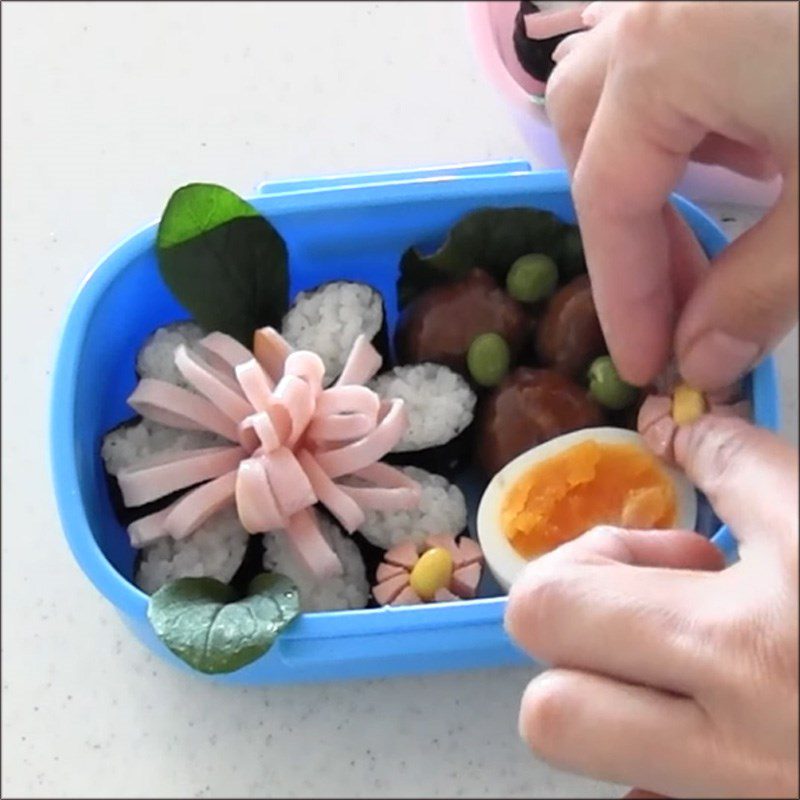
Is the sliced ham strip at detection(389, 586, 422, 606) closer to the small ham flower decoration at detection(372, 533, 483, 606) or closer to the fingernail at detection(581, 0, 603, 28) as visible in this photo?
the small ham flower decoration at detection(372, 533, 483, 606)

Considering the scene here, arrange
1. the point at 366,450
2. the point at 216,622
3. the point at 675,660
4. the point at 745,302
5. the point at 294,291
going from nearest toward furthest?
the point at 675,660 < the point at 745,302 < the point at 216,622 < the point at 366,450 < the point at 294,291

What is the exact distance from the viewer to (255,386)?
839mm

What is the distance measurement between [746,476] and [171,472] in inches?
15.0

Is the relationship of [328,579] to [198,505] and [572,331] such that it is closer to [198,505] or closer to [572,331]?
[198,505]

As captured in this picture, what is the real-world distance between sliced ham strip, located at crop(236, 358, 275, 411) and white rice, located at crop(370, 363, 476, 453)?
10 cm

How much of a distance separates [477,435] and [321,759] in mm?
241

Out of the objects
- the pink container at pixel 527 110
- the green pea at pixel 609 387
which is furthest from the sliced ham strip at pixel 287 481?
the pink container at pixel 527 110

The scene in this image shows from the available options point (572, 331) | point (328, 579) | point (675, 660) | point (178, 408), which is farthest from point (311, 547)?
point (675, 660)

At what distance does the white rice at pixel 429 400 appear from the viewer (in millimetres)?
894

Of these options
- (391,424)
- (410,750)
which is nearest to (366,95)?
(391,424)

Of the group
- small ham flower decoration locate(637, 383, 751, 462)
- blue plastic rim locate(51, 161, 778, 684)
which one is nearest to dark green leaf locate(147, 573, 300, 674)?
blue plastic rim locate(51, 161, 778, 684)

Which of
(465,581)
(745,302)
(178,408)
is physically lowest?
(465,581)

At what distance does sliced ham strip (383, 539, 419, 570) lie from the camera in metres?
0.84

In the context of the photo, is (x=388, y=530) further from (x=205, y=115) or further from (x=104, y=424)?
(x=205, y=115)
